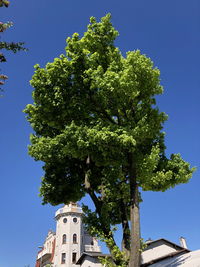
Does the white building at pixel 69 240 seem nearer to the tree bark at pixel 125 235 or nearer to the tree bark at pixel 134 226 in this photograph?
the tree bark at pixel 125 235

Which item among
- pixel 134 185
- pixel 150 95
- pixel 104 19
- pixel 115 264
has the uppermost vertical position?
pixel 104 19

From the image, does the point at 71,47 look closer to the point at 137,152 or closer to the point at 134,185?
the point at 137,152

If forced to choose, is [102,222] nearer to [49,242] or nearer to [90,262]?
[90,262]

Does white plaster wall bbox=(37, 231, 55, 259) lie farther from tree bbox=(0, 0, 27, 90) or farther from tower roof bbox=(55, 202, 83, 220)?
tree bbox=(0, 0, 27, 90)

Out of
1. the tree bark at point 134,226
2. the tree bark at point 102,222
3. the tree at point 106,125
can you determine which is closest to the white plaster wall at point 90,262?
the tree at point 106,125

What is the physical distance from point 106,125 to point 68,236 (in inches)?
1503

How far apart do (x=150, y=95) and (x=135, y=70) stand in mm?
1506

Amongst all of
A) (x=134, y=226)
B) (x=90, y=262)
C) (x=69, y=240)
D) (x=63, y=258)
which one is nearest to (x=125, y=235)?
(x=134, y=226)

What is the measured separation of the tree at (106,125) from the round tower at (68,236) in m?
33.6

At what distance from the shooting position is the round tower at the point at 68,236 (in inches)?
1617

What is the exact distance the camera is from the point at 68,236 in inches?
1683

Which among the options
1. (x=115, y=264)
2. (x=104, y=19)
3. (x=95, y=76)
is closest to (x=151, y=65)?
(x=95, y=76)

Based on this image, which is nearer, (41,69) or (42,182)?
(41,69)

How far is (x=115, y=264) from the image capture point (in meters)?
9.39
